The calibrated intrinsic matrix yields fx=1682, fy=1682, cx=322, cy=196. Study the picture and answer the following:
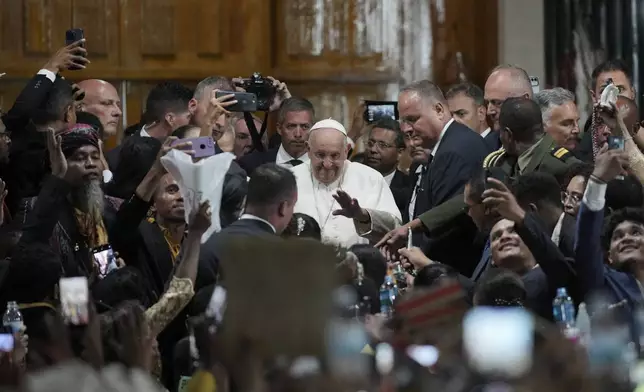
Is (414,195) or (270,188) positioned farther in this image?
(414,195)

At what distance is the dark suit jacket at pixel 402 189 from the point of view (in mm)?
8367

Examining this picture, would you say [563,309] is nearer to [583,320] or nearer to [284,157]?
[583,320]

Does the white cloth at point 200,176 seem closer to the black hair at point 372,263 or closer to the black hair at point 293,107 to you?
the black hair at point 372,263

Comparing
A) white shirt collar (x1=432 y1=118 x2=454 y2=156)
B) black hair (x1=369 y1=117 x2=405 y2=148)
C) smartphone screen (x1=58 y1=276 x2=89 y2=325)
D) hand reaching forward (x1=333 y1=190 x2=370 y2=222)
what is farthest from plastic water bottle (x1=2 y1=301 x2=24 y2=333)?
black hair (x1=369 y1=117 x2=405 y2=148)

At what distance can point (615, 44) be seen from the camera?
10984 millimetres

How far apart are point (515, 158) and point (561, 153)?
8.2 inches

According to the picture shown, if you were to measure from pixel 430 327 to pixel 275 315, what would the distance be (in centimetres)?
61

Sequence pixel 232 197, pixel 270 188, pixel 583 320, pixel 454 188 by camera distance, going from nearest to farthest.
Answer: pixel 583 320
pixel 270 188
pixel 232 197
pixel 454 188

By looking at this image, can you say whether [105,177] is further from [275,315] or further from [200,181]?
[275,315]

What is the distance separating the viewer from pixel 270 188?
6.03 metres

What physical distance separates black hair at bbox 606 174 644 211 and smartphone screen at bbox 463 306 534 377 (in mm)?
3141

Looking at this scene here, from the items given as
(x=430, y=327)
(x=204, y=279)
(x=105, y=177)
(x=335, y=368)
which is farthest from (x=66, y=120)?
(x=335, y=368)

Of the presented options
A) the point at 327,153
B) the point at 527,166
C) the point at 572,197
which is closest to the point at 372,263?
the point at 572,197

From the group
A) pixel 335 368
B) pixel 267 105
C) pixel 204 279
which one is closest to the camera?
pixel 335 368
